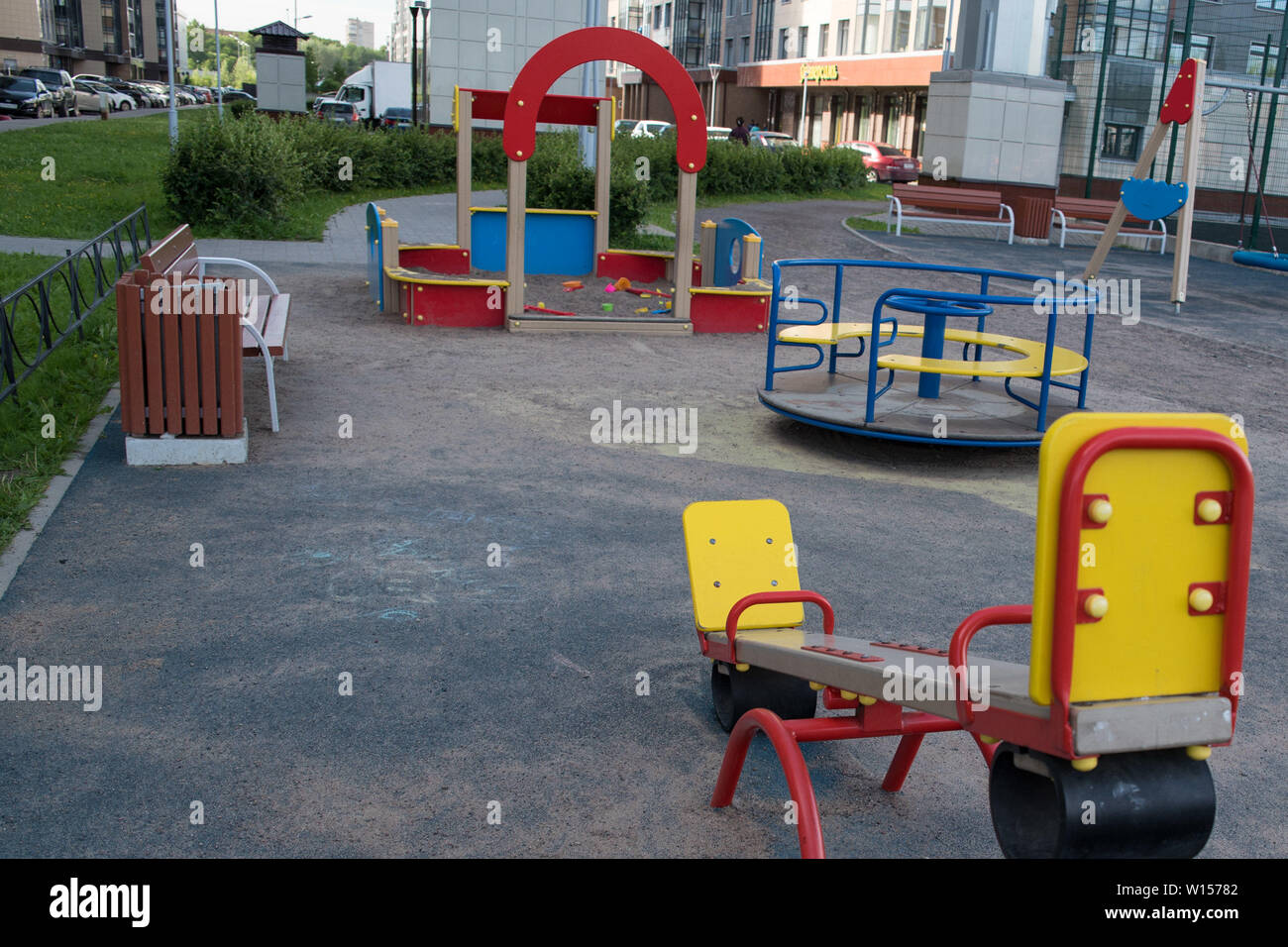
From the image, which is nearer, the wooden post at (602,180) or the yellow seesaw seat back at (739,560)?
the yellow seesaw seat back at (739,560)

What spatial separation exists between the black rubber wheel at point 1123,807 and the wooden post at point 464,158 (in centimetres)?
1146

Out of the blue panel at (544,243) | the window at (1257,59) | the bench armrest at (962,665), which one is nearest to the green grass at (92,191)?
the blue panel at (544,243)

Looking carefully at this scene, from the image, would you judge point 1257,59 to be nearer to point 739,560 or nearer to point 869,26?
point 869,26

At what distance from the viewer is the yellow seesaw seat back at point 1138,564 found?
7.73ft

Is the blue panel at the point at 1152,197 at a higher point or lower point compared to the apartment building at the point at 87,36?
lower

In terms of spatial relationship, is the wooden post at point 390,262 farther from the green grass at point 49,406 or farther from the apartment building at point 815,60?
the apartment building at point 815,60

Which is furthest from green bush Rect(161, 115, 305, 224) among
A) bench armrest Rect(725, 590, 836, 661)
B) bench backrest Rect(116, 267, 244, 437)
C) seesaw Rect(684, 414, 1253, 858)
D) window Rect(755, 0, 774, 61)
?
window Rect(755, 0, 774, 61)

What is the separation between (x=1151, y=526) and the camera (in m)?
2.41

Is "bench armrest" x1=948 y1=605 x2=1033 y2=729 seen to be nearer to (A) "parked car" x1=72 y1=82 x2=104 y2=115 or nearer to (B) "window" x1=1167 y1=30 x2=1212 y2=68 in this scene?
(B) "window" x1=1167 y1=30 x2=1212 y2=68

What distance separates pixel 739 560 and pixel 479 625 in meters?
1.20

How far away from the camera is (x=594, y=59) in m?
11.1

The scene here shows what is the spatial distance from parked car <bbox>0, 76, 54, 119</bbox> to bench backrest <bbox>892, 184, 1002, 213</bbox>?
33123mm

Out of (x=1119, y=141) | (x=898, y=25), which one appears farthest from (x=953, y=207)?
(x=898, y=25)
